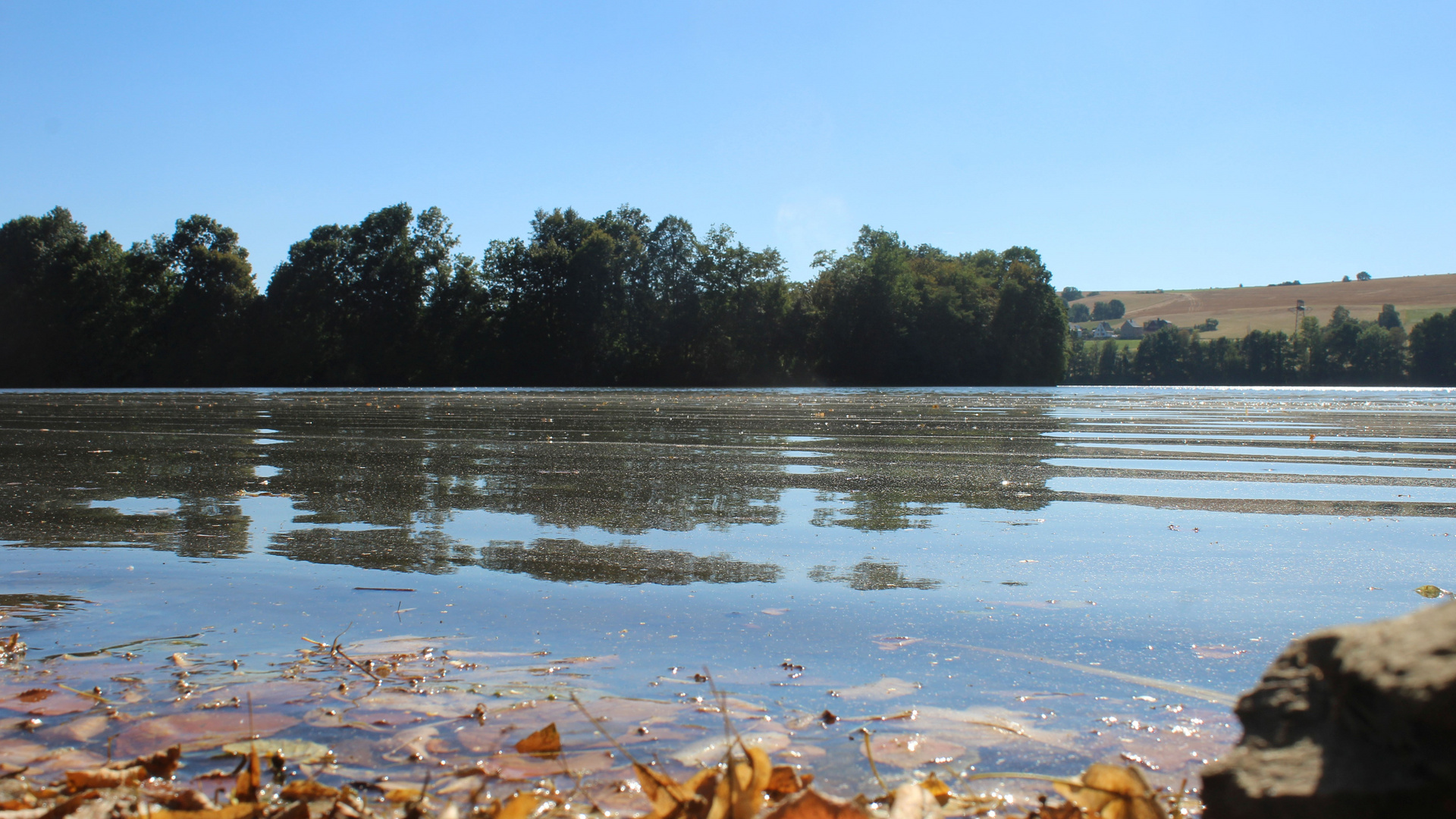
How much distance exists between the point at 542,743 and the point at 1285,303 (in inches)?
5748

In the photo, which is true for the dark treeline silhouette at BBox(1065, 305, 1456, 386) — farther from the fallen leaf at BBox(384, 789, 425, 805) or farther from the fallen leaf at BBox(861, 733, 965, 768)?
the fallen leaf at BBox(384, 789, 425, 805)

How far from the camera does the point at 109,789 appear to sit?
168 cm

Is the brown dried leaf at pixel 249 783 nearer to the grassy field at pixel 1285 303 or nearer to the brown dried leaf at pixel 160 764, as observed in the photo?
the brown dried leaf at pixel 160 764

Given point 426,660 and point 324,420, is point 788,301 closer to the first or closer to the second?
point 324,420

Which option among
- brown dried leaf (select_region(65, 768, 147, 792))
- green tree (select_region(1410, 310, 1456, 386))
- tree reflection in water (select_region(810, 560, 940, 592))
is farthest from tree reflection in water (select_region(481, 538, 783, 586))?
green tree (select_region(1410, 310, 1456, 386))

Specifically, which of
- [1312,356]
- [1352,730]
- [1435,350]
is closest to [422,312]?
[1352,730]

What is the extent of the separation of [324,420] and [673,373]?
50296mm

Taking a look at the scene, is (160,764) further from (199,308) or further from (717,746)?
(199,308)

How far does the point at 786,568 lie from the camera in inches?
156

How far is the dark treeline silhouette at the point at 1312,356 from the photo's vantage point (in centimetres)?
8912

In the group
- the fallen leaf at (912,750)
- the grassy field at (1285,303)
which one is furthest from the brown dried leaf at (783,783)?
the grassy field at (1285,303)

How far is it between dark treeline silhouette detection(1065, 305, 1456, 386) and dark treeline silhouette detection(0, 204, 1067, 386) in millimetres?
37759

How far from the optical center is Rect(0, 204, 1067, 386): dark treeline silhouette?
209ft

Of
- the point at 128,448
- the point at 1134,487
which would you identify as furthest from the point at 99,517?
the point at 1134,487
